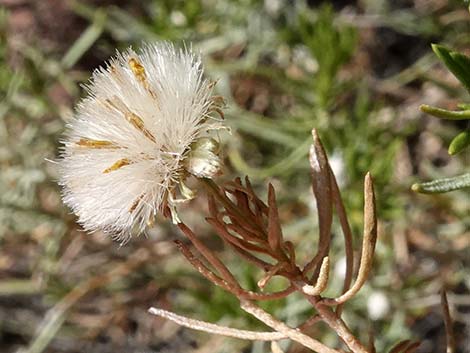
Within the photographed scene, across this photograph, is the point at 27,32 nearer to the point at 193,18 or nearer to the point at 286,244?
the point at 193,18

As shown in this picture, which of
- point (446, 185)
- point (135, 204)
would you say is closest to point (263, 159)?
point (446, 185)

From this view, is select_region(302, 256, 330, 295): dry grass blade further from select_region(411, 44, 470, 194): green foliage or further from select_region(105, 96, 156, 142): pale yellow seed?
select_region(105, 96, 156, 142): pale yellow seed

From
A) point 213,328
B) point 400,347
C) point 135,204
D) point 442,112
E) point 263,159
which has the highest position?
point 135,204

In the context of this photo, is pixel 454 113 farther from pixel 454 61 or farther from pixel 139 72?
pixel 139 72

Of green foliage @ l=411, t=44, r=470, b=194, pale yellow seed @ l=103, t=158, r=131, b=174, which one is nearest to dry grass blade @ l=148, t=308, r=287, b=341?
pale yellow seed @ l=103, t=158, r=131, b=174

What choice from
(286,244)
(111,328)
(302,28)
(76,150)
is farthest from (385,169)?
(111,328)

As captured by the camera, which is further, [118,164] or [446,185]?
[446,185]

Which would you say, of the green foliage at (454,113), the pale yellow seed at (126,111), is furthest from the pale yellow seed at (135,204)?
the green foliage at (454,113)

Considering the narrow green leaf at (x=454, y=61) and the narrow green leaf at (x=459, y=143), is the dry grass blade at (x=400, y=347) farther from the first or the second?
the narrow green leaf at (x=454, y=61)
